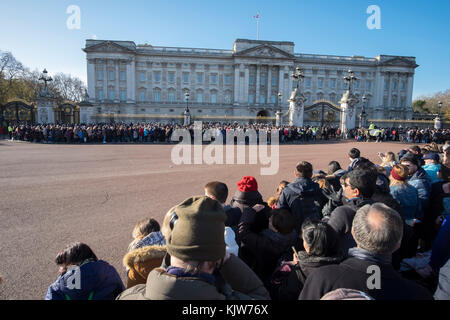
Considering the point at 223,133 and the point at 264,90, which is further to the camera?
the point at 264,90

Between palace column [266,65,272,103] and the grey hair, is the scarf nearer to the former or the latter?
the grey hair

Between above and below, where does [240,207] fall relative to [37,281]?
above

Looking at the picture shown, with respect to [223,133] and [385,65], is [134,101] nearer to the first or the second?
[223,133]

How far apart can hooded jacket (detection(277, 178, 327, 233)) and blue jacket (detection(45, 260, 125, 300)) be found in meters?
2.85

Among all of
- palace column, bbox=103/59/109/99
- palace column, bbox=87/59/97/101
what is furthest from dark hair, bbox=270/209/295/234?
palace column, bbox=87/59/97/101

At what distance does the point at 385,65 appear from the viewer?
6619 cm

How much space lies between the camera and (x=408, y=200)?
14.4ft

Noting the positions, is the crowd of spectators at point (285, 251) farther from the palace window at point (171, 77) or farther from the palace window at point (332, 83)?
the palace window at point (332, 83)

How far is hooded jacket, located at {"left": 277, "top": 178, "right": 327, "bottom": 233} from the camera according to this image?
14.3 feet

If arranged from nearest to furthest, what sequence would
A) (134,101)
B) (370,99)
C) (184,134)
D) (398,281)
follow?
(398,281)
(184,134)
(134,101)
(370,99)

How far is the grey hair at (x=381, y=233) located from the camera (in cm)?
203

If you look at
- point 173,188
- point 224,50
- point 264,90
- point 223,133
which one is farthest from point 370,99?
point 173,188

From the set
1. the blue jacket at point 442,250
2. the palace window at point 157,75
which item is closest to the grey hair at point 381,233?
the blue jacket at point 442,250

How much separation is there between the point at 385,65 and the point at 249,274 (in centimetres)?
7852
